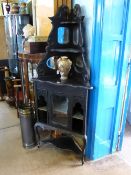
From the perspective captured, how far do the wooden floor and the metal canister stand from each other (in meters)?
0.09

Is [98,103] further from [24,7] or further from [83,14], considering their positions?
[24,7]

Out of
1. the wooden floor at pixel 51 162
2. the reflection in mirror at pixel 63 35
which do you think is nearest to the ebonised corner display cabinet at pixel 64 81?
the reflection in mirror at pixel 63 35

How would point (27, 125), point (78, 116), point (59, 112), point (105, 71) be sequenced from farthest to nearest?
point (27, 125)
point (59, 112)
point (78, 116)
point (105, 71)

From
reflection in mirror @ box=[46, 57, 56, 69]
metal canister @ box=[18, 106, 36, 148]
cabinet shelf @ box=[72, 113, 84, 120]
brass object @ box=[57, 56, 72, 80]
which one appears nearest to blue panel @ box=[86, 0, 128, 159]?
cabinet shelf @ box=[72, 113, 84, 120]

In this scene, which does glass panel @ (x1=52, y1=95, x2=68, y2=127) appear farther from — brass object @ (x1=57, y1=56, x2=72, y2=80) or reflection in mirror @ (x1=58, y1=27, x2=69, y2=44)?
reflection in mirror @ (x1=58, y1=27, x2=69, y2=44)

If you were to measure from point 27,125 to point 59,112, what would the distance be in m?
0.50

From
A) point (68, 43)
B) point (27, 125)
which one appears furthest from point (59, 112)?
point (68, 43)

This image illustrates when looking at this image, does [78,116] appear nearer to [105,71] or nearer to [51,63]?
[105,71]

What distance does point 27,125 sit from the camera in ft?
7.48

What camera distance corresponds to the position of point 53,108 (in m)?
2.07

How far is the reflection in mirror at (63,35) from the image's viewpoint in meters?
1.93

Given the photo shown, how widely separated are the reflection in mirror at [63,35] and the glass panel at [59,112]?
24.4 inches

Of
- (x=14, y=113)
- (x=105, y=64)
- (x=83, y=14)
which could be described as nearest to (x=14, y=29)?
(x=14, y=113)

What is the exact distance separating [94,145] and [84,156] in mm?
218
